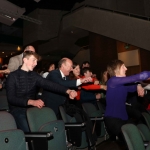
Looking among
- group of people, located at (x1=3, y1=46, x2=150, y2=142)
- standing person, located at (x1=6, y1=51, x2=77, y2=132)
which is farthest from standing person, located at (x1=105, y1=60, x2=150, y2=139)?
standing person, located at (x1=6, y1=51, x2=77, y2=132)

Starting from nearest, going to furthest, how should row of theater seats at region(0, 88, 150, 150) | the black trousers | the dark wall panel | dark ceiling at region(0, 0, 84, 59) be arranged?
row of theater seats at region(0, 88, 150, 150), the black trousers, the dark wall panel, dark ceiling at region(0, 0, 84, 59)

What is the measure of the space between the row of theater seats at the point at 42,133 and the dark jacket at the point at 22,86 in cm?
16

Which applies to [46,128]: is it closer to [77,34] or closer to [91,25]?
[91,25]

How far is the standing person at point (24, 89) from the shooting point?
2.06 metres

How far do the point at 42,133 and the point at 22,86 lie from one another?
2.06 feet

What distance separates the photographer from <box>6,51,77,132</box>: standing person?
2.06m

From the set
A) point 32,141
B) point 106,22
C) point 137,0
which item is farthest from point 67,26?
point 32,141

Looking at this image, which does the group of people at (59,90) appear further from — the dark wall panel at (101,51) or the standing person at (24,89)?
the dark wall panel at (101,51)

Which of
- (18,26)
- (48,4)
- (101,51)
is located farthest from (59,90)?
(18,26)

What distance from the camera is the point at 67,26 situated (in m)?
9.86

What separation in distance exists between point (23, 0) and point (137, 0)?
5.73 meters

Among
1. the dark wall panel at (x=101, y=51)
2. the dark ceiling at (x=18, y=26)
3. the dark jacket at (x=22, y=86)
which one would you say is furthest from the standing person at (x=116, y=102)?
the dark ceiling at (x=18, y=26)

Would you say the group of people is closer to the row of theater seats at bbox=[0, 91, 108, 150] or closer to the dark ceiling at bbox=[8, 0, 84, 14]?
the row of theater seats at bbox=[0, 91, 108, 150]

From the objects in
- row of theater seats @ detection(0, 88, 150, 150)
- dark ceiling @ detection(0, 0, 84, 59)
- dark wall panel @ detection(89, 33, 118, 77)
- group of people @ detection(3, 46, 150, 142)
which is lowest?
row of theater seats @ detection(0, 88, 150, 150)
